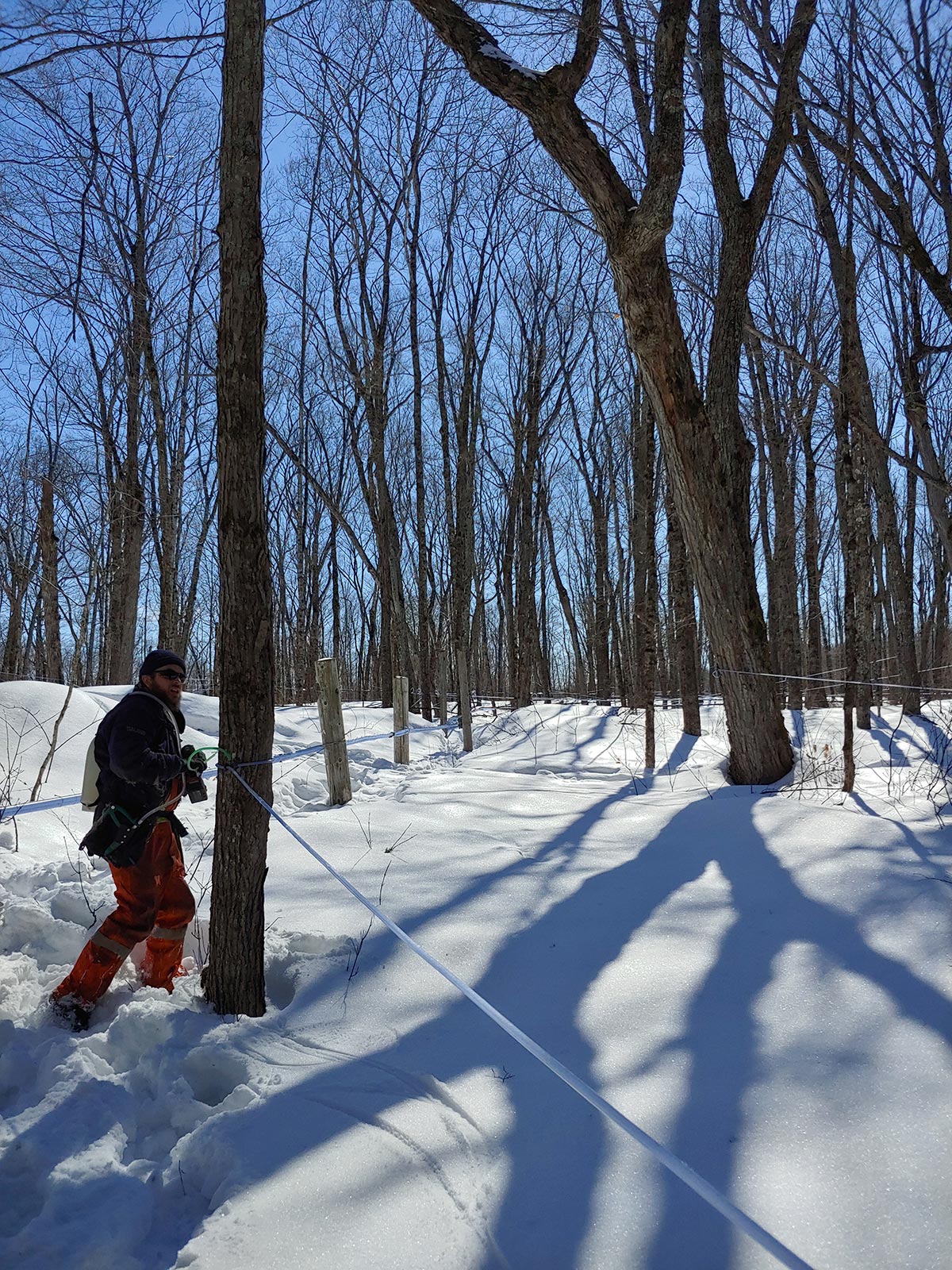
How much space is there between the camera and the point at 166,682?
3.48m

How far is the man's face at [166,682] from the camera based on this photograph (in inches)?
136

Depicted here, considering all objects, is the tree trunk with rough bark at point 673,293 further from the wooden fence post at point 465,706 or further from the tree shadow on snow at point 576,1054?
the wooden fence post at point 465,706

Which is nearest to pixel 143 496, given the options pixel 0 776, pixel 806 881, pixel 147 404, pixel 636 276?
pixel 147 404

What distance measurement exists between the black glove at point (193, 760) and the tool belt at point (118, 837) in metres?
0.28

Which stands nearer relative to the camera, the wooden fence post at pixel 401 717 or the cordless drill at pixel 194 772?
the cordless drill at pixel 194 772

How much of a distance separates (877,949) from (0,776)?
5875 mm

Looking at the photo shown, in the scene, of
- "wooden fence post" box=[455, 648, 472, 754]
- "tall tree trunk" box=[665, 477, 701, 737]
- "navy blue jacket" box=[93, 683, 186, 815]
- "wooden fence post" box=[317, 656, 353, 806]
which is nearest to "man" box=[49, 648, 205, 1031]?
"navy blue jacket" box=[93, 683, 186, 815]

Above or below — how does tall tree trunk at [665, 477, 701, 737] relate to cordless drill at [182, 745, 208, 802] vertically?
above

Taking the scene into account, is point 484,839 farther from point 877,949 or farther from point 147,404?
point 147,404

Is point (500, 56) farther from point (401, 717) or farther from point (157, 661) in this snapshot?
point (401, 717)

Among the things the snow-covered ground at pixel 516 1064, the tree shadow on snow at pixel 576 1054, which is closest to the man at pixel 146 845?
the snow-covered ground at pixel 516 1064

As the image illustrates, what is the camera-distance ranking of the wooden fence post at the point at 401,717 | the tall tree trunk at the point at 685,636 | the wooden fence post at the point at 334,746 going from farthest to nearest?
the tall tree trunk at the point at 685,636 < the wooden fence post at the point at 401,717 < the wooden fence post at the point at 334,746

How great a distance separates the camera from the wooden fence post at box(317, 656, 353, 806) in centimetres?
646

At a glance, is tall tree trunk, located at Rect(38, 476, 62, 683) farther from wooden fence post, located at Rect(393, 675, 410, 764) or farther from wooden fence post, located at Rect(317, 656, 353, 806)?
wooden fence post, located at Rect(317, 656, 353, 806)
